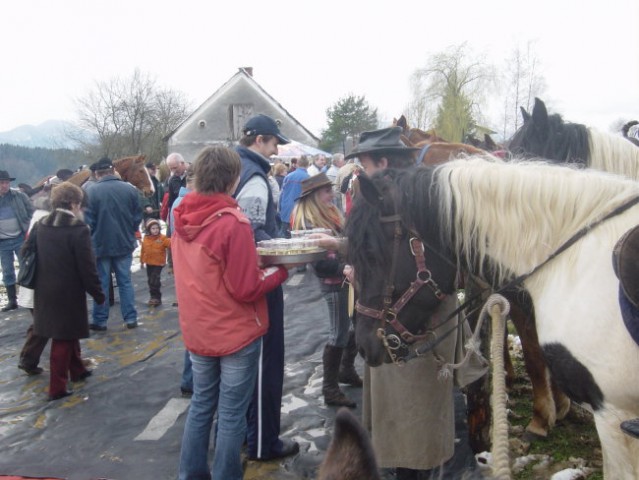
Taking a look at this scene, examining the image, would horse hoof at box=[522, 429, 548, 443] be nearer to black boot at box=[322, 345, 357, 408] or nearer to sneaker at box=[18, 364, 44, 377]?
black boot at box=[322, 345, 357, 408]

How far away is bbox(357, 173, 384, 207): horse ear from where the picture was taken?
2281mm

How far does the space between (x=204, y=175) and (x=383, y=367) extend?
1.42 meters

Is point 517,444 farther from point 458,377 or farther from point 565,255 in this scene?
point 565,255

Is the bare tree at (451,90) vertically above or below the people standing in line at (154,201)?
above

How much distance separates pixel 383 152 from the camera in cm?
356

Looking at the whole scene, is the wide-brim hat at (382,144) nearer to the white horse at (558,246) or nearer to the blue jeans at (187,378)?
the white horse at (558,246)

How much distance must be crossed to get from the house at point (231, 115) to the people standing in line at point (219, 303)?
31.2 metres

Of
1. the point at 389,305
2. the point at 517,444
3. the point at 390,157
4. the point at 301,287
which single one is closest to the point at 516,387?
the point at 517,444

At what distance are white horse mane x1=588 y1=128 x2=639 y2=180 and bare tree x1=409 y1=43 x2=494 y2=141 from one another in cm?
2701

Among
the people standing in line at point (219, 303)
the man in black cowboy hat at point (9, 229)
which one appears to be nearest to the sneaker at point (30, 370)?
the people standing in line at point (219, 303)

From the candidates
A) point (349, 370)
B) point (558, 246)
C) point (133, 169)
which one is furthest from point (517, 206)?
point (133, 169)

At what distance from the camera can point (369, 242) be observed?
2.33m

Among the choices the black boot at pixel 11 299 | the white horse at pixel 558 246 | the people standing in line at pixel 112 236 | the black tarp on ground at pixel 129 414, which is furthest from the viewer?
the black boot at pixel 11 299

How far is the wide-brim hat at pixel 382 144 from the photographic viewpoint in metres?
3.54
